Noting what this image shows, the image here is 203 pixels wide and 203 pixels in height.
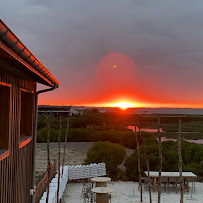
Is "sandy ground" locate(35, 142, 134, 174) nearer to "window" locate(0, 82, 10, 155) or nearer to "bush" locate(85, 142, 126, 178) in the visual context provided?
"bush" locate(85, 142, 126, 178)

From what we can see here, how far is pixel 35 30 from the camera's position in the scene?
8.80 m

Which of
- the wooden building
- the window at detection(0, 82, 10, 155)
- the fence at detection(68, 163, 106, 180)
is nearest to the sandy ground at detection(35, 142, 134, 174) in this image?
the fence at detection(68, 163, 106, 180)

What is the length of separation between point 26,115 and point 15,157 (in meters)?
1.58

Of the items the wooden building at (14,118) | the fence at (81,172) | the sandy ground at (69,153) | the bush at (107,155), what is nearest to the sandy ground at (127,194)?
the fence at (81,172)

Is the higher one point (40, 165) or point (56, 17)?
point (56, 17)

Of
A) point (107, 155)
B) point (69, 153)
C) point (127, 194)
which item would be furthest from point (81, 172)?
point (69, 153)

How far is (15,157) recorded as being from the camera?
14.3 feet

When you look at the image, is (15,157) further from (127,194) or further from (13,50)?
(127,194)

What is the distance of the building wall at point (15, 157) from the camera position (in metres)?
3.78

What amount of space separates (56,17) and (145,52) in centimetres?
1114

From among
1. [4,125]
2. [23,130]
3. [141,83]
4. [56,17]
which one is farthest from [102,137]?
[4,125]

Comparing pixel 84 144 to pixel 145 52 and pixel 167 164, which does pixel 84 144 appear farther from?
pixel 167 164

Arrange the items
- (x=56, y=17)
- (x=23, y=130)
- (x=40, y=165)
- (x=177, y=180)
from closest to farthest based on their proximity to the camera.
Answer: (x=23, y=130) < (x=56, y=17) < (x=177, y=180) < (x=40, y=165)

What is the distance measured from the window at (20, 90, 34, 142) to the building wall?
6 centimetres
